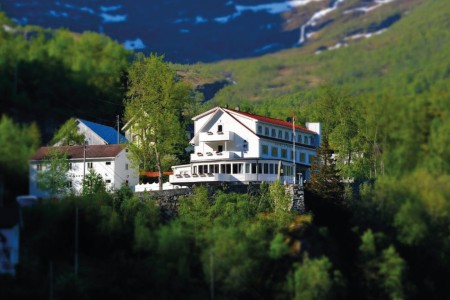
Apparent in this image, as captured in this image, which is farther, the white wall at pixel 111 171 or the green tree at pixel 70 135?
the white wall at pixel 111 171

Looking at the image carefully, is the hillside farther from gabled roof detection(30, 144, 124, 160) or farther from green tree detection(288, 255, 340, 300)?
green tree detection(288, 255, 340, 300)

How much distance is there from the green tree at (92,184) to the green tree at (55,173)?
2.78 feet

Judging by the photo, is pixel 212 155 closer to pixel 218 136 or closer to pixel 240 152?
pixel 218 136

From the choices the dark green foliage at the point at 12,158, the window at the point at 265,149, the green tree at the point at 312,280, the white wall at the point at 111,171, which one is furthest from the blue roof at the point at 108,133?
the dark green foliage at the point at 12,158

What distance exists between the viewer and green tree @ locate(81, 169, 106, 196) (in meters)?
53.2

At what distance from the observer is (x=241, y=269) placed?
4200cm

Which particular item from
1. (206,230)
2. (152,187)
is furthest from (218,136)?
(206,230)

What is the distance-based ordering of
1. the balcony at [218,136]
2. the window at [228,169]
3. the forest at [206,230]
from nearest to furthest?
the forest at [206,230]
the window at [228,169]
the balcony at [218,136]

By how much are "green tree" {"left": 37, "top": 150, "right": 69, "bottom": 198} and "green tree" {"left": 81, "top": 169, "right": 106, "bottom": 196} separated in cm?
85

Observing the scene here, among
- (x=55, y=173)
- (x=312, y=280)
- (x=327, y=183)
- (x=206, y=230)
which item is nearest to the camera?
(x=312, y=280)

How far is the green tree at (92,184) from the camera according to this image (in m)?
53.2

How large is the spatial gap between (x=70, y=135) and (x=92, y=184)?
2.88 m

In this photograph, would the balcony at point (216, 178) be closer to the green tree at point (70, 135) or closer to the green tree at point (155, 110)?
the green tree at point (155, 110)

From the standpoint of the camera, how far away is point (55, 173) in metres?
53.3
